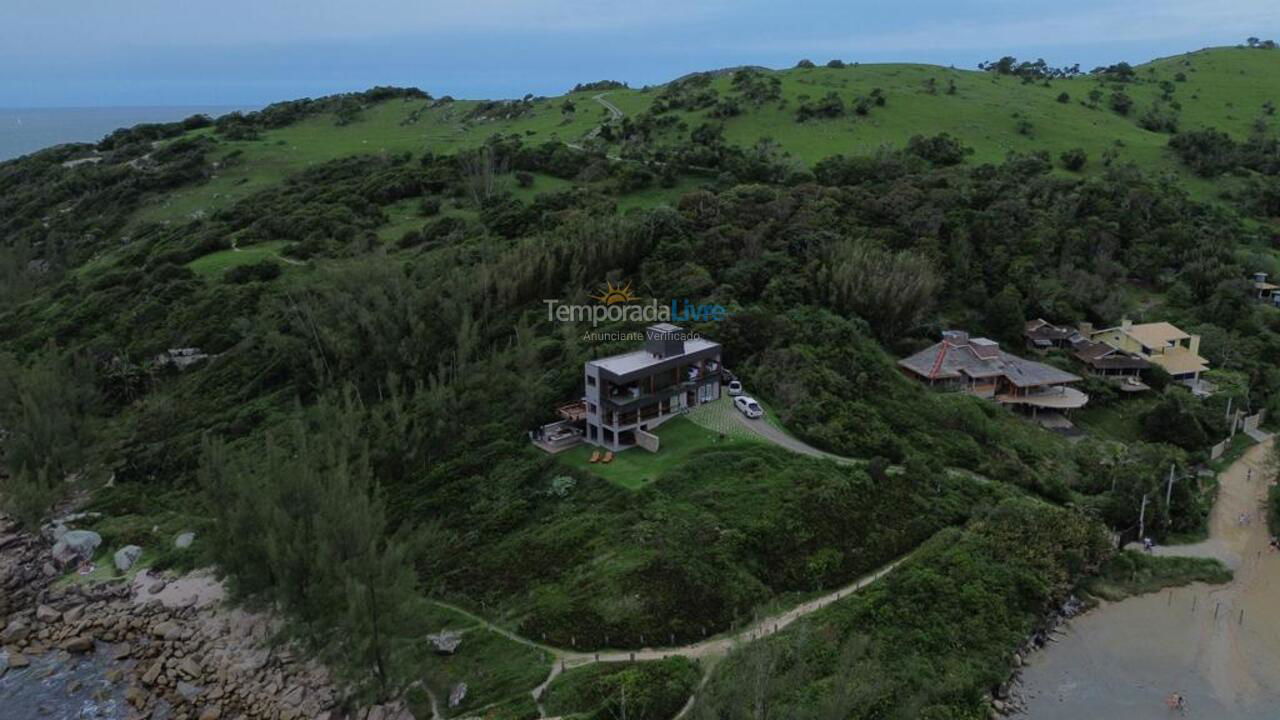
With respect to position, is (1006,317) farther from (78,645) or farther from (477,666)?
(78,645)

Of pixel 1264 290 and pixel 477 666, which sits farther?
pixel 1264 290

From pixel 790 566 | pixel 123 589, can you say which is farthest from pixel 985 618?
pixel 123 589

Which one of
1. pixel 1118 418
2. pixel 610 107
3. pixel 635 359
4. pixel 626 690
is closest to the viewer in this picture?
pixel 626 690

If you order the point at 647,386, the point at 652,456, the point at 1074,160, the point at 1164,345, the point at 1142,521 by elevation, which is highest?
the point at 1074,160

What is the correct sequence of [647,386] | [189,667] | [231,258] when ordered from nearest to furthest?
[189,667]
[647,386]
[231,258]

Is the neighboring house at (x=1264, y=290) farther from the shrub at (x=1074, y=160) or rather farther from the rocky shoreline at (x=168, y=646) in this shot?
the rocky shoreline at (x=168, y=646)

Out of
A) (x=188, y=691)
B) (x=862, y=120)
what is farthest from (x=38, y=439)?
(x=862, y=120)

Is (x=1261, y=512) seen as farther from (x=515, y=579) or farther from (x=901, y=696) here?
(x=515, y=579)

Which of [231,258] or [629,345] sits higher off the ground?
[231,258]
